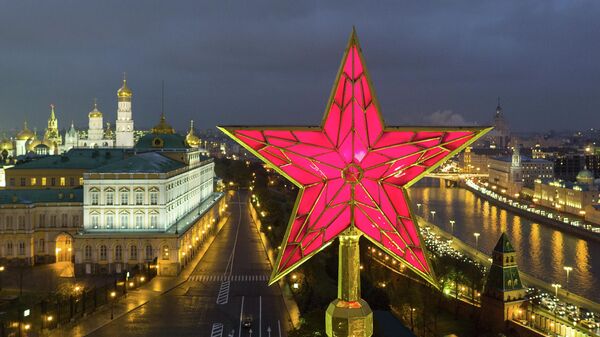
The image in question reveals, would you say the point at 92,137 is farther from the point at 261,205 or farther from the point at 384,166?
the point at 384,166

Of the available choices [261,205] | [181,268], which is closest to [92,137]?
[261,205]

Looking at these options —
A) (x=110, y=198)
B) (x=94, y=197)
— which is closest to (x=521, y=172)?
(x=110, y=198)

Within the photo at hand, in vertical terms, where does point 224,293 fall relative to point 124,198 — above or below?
below

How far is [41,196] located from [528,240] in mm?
35256

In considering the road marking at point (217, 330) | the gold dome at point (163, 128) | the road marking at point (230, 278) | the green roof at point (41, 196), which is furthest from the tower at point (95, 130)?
the road marking at point (217, 330)

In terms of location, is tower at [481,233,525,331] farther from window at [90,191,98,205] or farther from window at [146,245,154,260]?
window at [90,191,98,205]

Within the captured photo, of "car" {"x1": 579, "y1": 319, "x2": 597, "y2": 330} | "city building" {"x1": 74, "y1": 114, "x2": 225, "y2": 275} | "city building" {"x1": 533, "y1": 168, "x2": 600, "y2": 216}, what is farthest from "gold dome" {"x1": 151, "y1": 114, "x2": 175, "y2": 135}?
"city building" {"x1": 533, "y1": 168, "x2": 600, "y2": 216}

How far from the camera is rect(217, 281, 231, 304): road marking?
75.7ft

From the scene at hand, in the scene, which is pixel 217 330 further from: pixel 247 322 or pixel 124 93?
pixel 124 93

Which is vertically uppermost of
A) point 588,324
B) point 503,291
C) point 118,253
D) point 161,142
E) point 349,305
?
point 161,142

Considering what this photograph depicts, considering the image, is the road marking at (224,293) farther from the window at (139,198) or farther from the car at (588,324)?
the car at (588,324)

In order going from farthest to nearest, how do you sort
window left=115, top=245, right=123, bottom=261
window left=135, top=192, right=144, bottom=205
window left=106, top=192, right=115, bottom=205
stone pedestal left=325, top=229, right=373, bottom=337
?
window left=135, top=192, right=144, bottom=205, window left=106, top=192, right=115, bottom=205, window left=115, top=245, right=123, bottom=261, stone pedestal left=325, top=229, right=373, bottom=337

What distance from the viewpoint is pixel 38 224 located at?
29.9 meters

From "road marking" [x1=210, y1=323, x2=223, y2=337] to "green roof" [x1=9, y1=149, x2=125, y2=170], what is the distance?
66.8 ft
